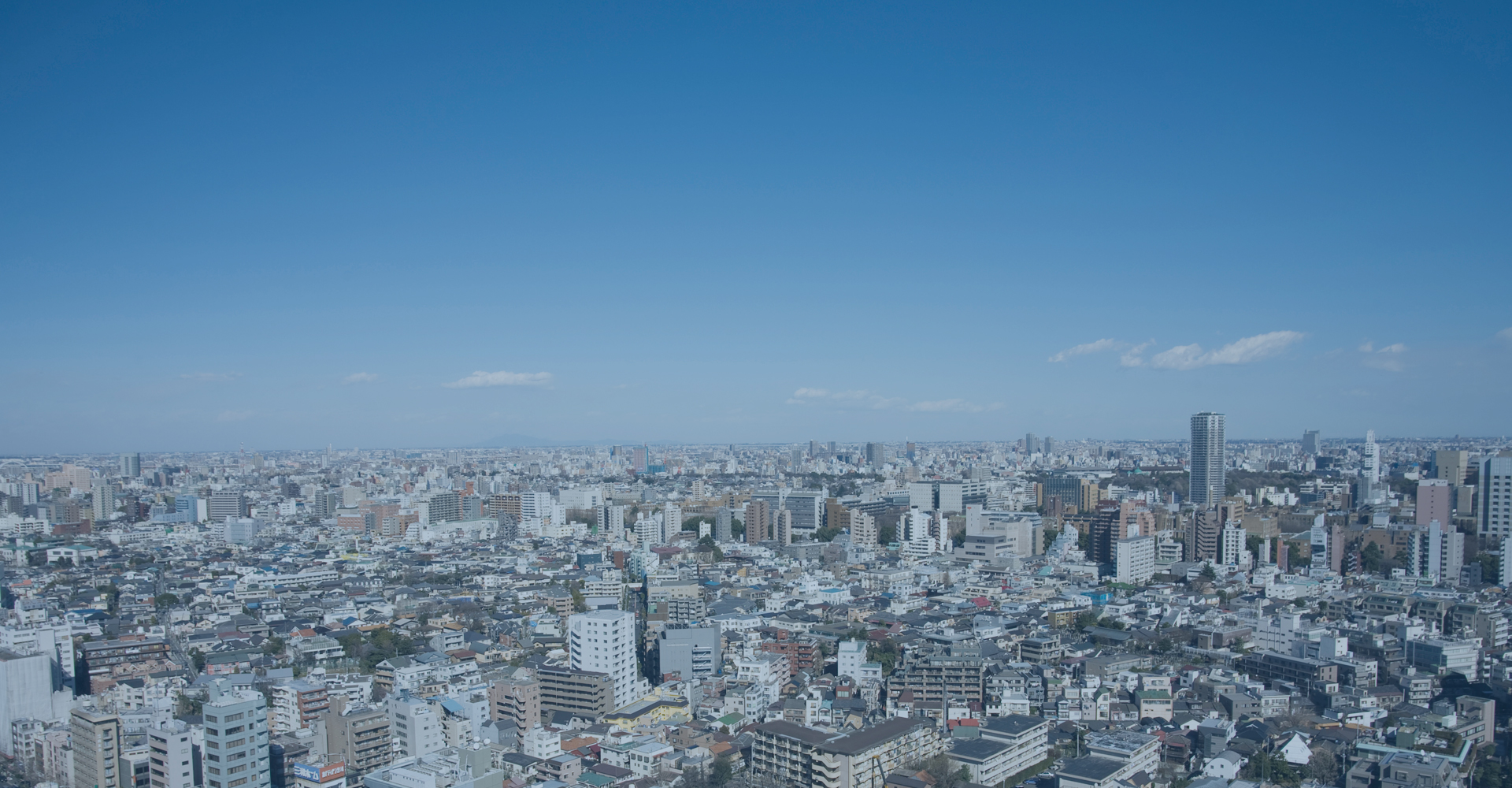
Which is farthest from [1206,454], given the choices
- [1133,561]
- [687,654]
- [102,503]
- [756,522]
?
[102,503]

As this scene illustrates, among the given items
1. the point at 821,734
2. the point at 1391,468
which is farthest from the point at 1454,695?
the point at 1391,468

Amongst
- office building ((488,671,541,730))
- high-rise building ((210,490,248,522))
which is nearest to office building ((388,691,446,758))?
office building ((488,671,541,730))

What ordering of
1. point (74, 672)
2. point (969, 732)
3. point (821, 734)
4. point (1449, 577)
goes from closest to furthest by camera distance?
point (821, 734) < point (969, 732) < point (74, 672) < point (1449, 577)

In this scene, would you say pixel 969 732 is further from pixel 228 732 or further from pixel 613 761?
pixel 228 732

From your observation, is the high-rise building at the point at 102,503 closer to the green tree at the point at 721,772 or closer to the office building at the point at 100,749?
the office building at the point at 100,749

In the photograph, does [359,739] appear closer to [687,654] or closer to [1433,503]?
[687,654]

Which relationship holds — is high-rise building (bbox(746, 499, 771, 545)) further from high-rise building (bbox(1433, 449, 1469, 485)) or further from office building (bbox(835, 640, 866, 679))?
high-rise building (bbox(1433, 449, 1469, 485))
